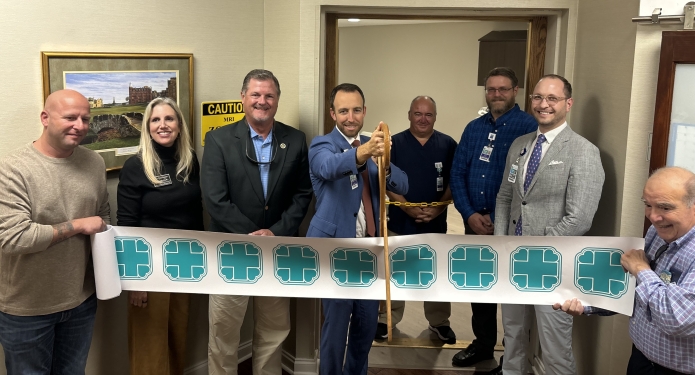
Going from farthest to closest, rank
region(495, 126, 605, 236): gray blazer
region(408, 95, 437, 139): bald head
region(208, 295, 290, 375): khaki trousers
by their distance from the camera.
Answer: region(408, 95, 437, 139): bald head < region(208, 295, 290, 375): khaki trousers < region(495, 126, 605, 236): gray blazer

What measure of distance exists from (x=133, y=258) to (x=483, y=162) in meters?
1.96

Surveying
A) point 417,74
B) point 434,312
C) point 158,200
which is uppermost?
point 417,74

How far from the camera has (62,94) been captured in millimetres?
2525

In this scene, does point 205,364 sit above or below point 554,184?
below

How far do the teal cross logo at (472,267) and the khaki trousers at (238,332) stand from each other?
100 centimetres

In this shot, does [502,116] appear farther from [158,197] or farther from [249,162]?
[158,197]

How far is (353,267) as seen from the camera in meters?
2.84

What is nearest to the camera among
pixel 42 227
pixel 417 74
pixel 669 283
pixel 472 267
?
pixel 669 283

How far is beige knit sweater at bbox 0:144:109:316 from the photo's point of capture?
2402 mm

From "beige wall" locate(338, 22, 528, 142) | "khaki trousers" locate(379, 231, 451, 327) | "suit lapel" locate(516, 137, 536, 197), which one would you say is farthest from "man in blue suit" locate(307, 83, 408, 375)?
"beige wall" locate(338, 22, 528, 142)

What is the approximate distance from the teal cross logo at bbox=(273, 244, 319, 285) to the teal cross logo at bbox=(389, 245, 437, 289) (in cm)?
36

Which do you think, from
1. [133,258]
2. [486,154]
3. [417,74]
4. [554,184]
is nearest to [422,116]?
[486,154]

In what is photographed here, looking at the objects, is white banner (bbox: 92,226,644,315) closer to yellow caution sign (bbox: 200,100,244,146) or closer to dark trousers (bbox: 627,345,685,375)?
dark trousers (bbox: 627,345,685,375)

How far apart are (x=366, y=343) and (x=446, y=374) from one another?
3.17 feet
